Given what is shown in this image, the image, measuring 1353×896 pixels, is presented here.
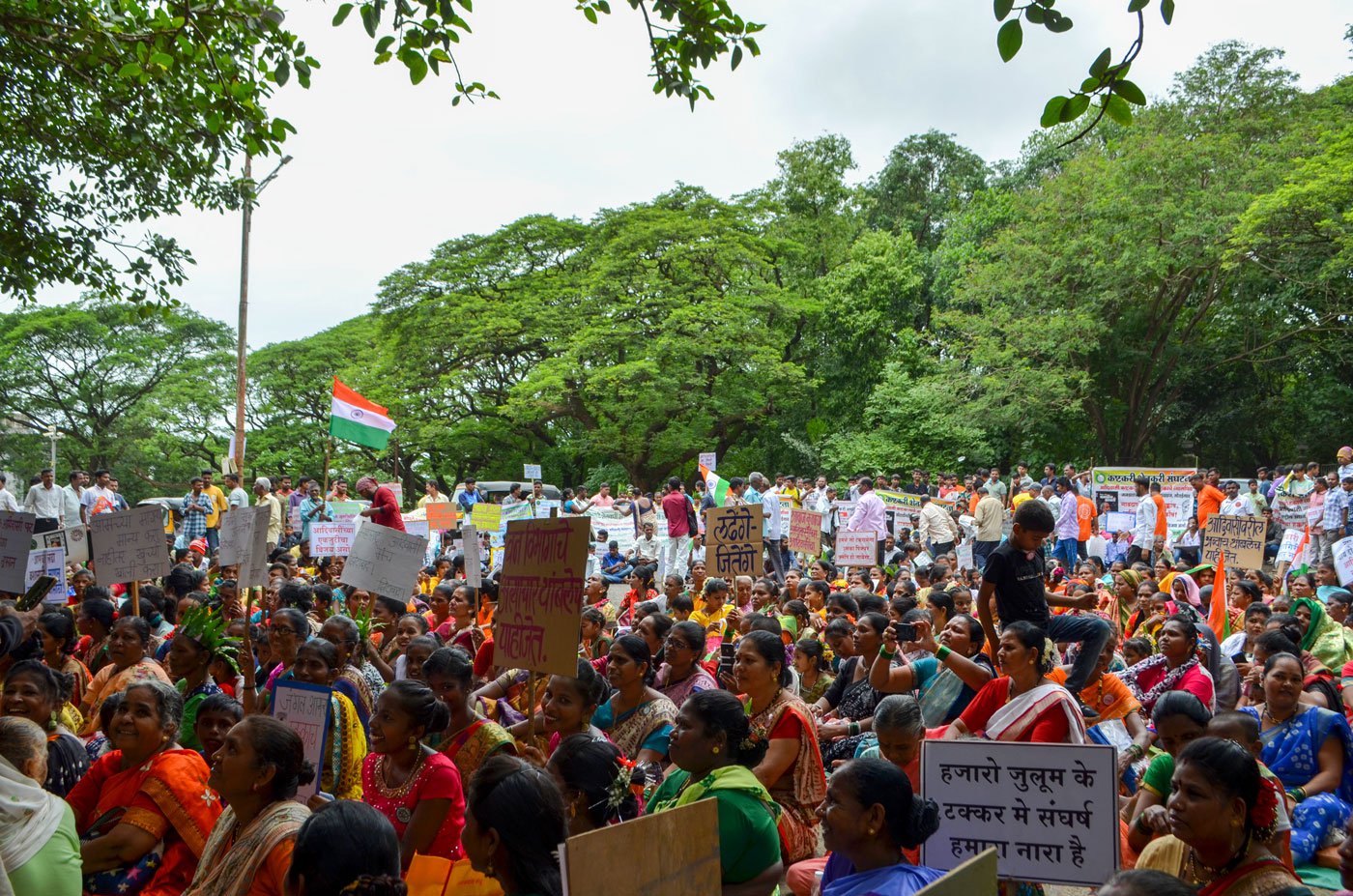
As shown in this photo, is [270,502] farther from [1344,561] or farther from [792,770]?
[1344,561]

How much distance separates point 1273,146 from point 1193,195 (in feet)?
6.78

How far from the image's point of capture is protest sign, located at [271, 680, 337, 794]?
4805 millimetres

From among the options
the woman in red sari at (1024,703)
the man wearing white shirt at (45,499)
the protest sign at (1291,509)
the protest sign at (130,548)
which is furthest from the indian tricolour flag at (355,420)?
the protest sign at (1291,509)

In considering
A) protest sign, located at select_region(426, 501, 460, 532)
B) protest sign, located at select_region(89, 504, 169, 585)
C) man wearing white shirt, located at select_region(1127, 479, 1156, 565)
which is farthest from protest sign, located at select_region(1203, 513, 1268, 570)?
protest sign, located at select_region(426, 501, 460, 532)

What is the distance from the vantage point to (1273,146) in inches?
980

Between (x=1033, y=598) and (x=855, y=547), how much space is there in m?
7.33

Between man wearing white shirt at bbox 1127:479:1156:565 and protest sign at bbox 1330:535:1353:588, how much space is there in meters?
7.56

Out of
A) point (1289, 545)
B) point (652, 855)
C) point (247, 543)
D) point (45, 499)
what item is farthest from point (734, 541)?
point (45, 499)

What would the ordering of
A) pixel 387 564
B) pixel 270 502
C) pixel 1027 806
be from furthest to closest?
pixel 270 502 < pixel 387 564 < pixel 1027 806

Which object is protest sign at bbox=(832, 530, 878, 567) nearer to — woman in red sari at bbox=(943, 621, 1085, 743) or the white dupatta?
woman in red sari at bbox=(943, 621, 1085, 743)

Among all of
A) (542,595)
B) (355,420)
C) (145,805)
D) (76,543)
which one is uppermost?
(355,420)

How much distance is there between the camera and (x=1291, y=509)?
1825cm

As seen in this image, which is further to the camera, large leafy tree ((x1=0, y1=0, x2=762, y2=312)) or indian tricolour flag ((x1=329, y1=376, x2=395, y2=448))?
indian tricolour flag ((x1=329, y1=376, x2=395, y2=448))

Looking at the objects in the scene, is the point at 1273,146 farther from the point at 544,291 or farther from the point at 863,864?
the point at 863,864
